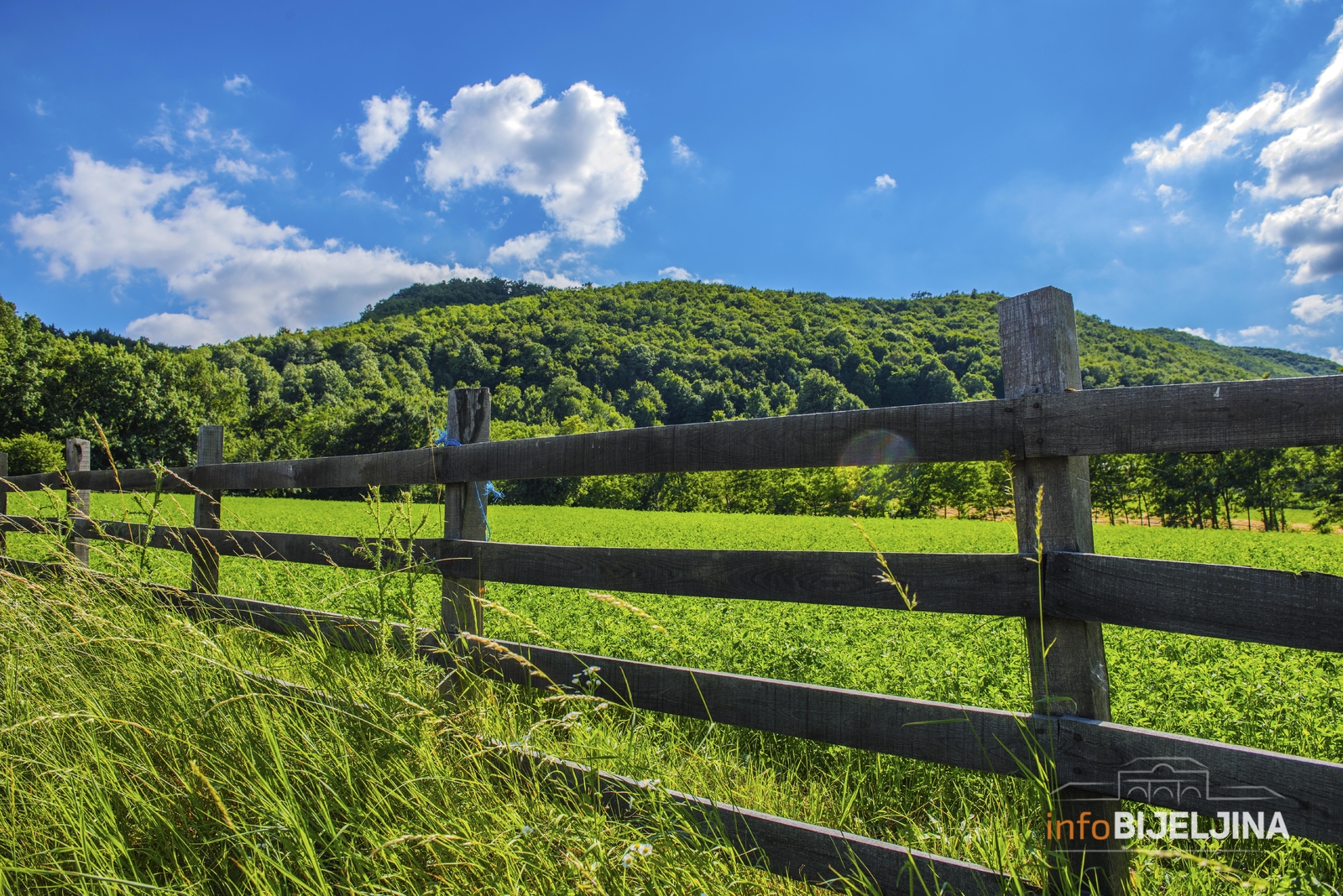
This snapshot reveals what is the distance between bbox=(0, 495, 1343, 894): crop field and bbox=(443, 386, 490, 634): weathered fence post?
13 centimetres

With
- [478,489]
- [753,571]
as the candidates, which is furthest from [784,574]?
[478,489]

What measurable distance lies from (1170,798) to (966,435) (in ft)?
3.38

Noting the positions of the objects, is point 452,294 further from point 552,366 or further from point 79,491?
point 79,491

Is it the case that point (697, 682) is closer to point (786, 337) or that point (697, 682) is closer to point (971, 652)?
point (971, 652)

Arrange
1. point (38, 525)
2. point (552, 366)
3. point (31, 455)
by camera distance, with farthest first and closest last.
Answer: point (552, 366) → point (31, 455) → point (38, 525)

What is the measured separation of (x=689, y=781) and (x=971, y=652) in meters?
3.97

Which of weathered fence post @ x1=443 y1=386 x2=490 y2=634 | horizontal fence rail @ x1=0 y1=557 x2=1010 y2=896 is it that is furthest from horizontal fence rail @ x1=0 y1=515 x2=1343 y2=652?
horizontal fence rail @ x1=0 y1=557 x2=1010 y2=896

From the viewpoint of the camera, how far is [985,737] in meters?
1.91

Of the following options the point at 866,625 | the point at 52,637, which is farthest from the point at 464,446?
the point at 866,625

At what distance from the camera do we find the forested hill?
57.0 m

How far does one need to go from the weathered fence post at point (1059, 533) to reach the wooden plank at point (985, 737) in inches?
2.6

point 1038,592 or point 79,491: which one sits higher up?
point 79,491

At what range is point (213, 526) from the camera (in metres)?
4.72

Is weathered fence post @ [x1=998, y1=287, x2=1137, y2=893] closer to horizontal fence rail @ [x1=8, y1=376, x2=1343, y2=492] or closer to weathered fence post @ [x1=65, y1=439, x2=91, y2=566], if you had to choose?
horizontal fence rail @ [x1=8, y1=376, x2=1343, y2=492]
